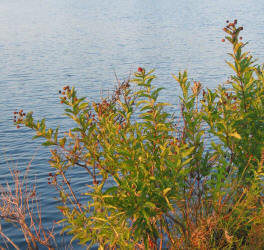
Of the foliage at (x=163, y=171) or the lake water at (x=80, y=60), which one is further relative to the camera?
the lake water at (x=80, y=60)

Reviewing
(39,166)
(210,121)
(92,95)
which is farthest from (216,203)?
(92,95)

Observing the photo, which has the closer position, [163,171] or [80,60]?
[163,171]

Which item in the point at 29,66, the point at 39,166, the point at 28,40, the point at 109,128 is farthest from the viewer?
the point at 28,40

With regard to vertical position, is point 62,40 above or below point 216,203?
above

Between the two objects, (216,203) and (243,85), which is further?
(243,85)

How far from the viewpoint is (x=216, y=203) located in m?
4.83

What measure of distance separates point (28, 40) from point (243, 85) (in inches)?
1491

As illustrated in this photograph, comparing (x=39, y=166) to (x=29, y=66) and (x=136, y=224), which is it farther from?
(x=29, y=66)

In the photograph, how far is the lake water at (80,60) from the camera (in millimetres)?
14685

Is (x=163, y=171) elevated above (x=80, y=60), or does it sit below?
below

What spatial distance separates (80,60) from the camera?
3128 centimetres

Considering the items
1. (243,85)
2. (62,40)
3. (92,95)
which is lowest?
(92,95)

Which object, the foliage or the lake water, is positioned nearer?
the foliage

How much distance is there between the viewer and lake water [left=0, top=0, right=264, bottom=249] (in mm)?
14685
